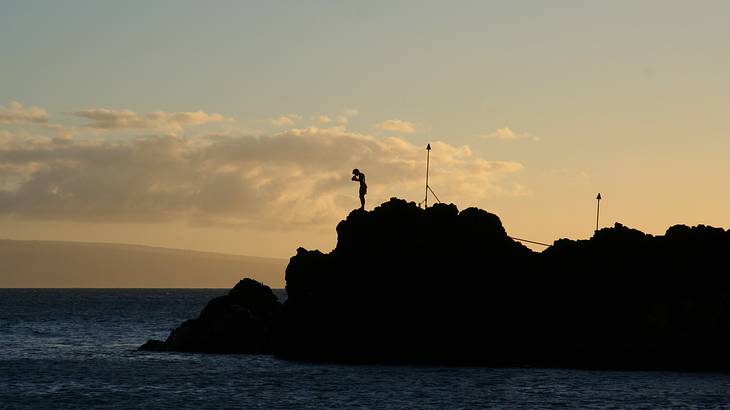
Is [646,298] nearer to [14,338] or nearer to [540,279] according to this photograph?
[540,279]

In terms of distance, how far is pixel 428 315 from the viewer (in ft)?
238

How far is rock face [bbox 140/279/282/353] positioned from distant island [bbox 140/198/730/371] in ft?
34.5

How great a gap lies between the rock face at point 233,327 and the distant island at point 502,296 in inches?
414

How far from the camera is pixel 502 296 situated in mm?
73312

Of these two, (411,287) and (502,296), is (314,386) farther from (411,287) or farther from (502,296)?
(502,296)

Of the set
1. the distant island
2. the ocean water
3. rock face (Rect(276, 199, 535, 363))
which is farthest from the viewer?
rock face (Rect(276, 199, 535, 363))

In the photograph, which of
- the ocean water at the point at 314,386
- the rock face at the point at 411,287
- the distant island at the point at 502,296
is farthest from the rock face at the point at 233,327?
the rock face at the point at 411,287

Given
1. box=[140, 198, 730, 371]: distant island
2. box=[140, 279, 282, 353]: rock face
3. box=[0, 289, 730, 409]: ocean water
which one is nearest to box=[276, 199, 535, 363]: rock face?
box=[140, 198, 730, 371]: distant island

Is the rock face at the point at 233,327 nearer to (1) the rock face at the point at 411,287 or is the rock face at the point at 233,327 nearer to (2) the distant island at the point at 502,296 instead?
(2) the distant island at the point at 502,296

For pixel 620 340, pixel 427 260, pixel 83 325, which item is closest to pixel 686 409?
pixel 620 340

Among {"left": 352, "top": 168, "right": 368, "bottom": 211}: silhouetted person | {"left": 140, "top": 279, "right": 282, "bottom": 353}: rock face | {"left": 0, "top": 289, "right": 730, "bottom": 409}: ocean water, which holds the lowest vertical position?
{"left": 0, "top": 289, "right": 730, "bottom": 409}: ocean water

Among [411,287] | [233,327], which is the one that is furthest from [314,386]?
[233,327]

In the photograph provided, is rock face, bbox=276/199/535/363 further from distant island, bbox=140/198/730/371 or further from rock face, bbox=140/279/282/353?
rock face, bbox=140/279/282/353

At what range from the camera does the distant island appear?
71.2 m
